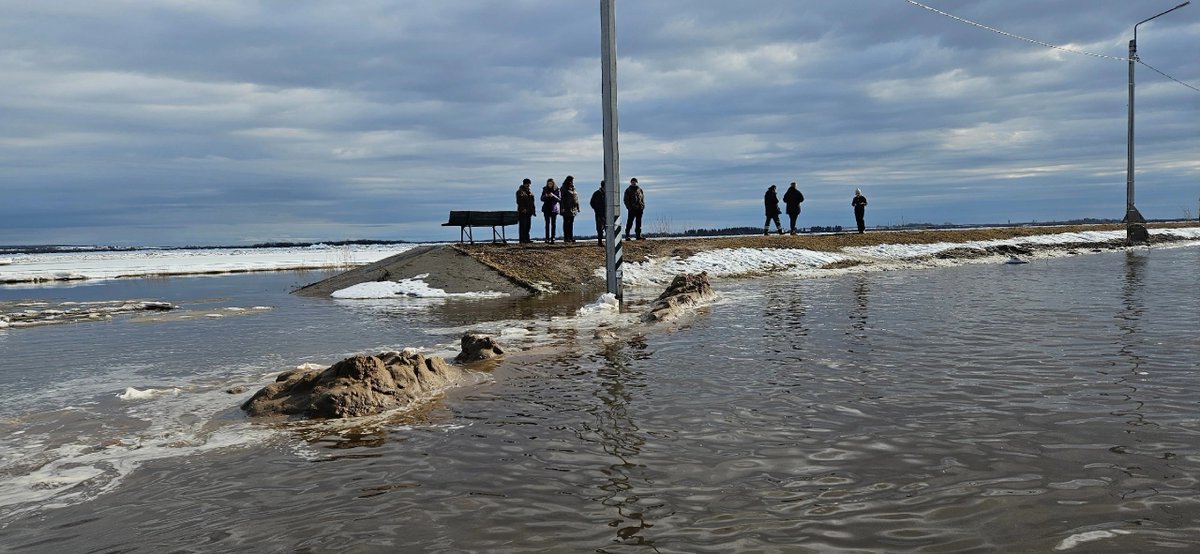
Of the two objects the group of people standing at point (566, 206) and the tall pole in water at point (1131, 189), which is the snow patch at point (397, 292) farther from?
the tall pole in water at point (1131, 189)

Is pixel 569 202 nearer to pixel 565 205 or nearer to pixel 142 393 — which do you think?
pixel 565 205

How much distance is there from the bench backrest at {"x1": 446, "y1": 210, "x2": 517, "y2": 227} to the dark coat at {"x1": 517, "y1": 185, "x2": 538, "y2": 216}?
0.85 m

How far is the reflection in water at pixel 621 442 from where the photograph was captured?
402 cm

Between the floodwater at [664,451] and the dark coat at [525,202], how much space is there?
13.9 metres

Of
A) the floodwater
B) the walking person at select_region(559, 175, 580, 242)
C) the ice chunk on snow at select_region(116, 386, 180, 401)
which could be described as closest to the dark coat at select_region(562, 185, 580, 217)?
the walking person at select_region(559, 175, 580, 242)

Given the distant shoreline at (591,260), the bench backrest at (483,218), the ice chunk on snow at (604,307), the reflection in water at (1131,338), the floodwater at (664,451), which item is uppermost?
the bench backrest at (483,218)

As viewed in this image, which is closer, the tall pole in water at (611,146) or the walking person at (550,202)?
the tall pole in water at (611,146)

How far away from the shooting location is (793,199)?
32.5 metres

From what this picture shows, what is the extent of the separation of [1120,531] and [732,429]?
8.77ft

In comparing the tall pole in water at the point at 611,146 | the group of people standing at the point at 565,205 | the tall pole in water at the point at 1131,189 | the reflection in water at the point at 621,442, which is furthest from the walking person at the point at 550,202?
the tall pole in water at the point at 1131,189

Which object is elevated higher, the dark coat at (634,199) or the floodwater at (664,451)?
the dark coat at (634,199)

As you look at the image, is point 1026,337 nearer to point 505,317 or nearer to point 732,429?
point 732,429

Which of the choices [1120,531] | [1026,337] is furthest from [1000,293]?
[1120,531]

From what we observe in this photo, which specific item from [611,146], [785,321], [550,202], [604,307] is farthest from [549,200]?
[785,321]
